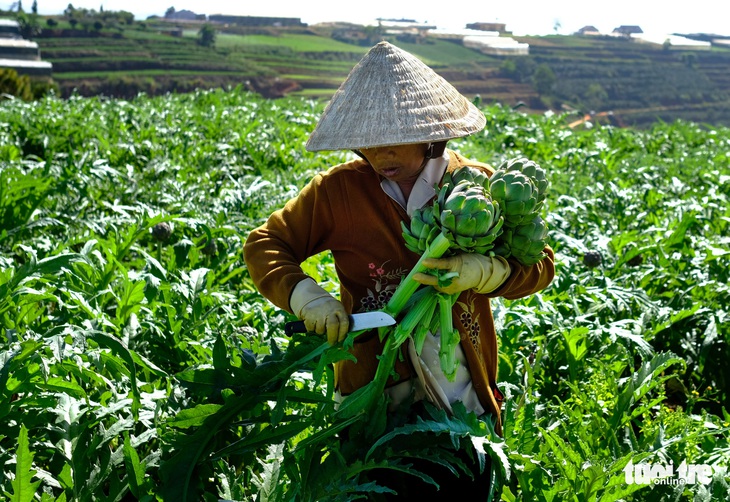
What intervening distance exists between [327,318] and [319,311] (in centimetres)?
3

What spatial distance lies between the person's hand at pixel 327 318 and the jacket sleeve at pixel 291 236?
160 mm

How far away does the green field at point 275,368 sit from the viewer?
2164mm

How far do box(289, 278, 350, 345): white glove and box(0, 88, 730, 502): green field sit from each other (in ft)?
0.15

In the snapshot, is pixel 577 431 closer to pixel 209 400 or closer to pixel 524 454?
pixel 524 454

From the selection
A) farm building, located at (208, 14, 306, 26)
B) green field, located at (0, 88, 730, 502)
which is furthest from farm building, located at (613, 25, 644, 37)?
green field, located at (0, 88, 730, 502)

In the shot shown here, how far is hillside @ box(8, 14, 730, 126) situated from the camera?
1112 inches

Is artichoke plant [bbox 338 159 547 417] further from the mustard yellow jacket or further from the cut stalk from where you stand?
the mustard yellow jacket

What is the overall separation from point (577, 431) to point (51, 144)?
20.7ft

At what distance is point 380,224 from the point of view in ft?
7.30

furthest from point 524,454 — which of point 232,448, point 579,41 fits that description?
point 579,41

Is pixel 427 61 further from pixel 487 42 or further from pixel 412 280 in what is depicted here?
pixel 412 280

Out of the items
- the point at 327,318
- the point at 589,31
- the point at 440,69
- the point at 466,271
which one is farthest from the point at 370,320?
the point at 589,31

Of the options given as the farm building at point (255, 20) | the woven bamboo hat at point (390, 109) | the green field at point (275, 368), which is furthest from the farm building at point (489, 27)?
the woven bamboo hat at point (390, 109)

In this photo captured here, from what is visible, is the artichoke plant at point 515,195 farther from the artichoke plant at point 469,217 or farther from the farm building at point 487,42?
the farm building at point 487,42
